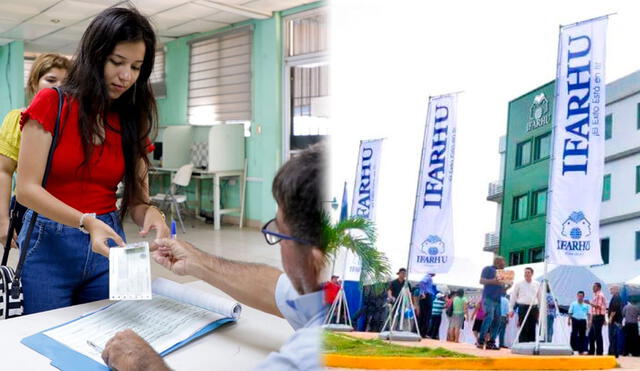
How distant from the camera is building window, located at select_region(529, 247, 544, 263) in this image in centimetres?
34

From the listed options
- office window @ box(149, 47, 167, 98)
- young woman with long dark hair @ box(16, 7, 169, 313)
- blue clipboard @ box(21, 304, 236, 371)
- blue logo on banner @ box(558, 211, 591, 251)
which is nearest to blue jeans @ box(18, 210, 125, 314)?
young woman with long dark hair @ box(16, 7, 169, 313)

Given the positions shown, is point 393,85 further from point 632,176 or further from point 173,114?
point 173,114

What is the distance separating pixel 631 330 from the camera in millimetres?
383

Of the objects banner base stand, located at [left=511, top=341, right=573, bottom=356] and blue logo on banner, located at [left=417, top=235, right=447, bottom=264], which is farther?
banner base stand, located at [left=511, top=341, right=573, bottom=356]

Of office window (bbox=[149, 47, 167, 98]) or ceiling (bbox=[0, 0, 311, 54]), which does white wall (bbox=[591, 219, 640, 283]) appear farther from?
office window (bbox=[149, 47, 167, 98])

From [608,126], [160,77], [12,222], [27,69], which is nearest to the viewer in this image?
[608,126]

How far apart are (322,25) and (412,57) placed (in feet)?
0.14

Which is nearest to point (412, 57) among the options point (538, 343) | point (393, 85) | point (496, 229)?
point (393, 85)

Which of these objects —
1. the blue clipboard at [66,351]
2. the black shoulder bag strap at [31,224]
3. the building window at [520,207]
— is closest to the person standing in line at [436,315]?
the building window at [520,207]

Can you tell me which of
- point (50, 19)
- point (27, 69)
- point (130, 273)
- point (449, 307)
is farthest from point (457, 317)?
point (27, 69)

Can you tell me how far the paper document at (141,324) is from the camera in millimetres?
439

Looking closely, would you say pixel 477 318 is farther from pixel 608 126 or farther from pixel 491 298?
pixel 608 126

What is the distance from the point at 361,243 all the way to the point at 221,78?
216 centimetres

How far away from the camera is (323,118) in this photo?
8.3 inches
